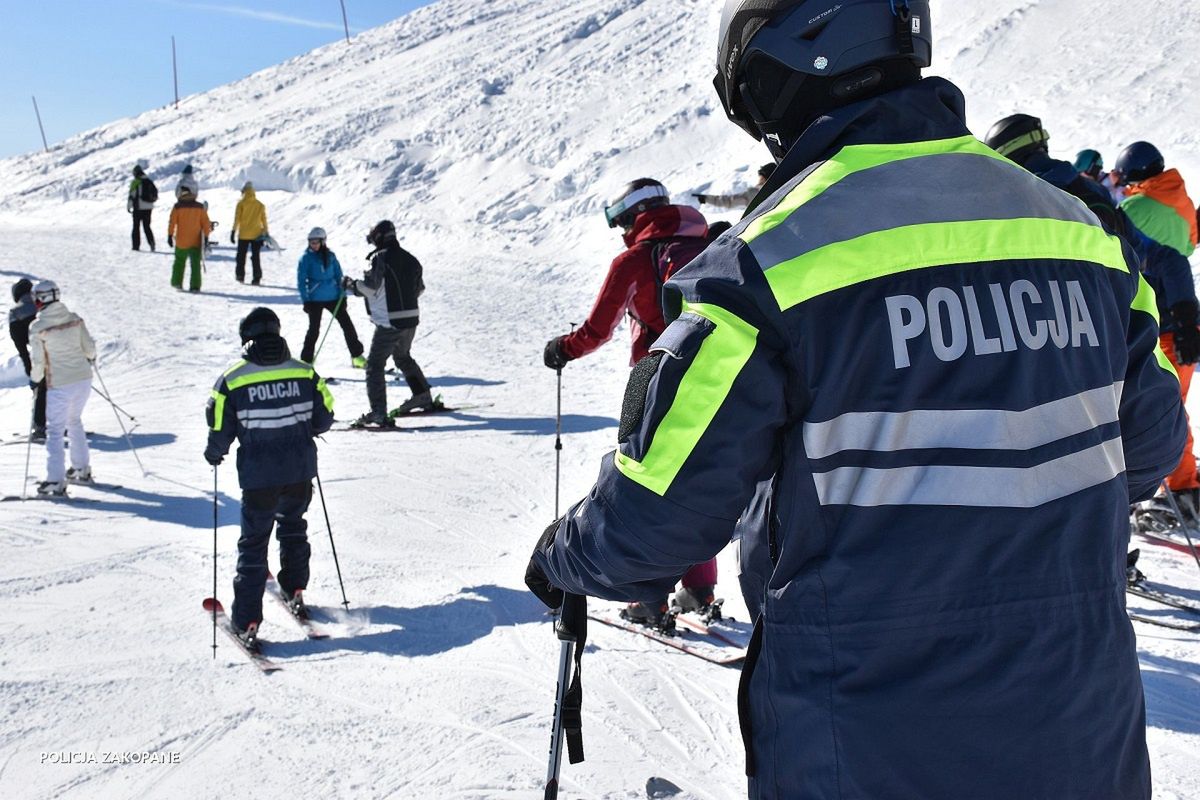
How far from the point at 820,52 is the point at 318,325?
11.6 meters

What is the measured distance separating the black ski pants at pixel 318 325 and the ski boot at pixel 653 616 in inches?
313

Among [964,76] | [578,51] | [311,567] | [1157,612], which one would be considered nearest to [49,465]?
[311,567]

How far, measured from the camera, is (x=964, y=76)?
65.0ft

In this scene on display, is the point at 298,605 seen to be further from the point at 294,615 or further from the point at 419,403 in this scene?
the point at 419,403

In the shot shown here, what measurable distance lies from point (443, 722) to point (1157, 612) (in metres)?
3.67

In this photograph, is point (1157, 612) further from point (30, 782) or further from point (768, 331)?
point (30, 782)

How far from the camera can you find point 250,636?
5453 millimetres

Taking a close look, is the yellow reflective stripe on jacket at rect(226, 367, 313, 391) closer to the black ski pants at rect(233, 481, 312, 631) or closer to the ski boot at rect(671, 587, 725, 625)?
the black ski pants at rect(233, 481, 312, 631)

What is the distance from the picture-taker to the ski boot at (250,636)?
5387 millimetres

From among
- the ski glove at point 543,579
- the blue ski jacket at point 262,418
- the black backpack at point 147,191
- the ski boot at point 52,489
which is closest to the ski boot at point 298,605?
the blue ski jacket at point 262,418

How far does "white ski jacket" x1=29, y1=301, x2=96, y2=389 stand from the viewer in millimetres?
8273

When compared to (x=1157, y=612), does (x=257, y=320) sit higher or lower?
higher

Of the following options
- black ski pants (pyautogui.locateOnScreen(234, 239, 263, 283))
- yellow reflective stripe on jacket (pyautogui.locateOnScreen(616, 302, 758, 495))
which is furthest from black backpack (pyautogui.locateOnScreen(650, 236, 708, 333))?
black ski pants (pyautogui.locateOnScreen(234, 239, 263, 283))

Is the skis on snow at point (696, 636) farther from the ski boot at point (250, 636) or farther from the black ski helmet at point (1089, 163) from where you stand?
the black ski helmet at point (1089, 163)
